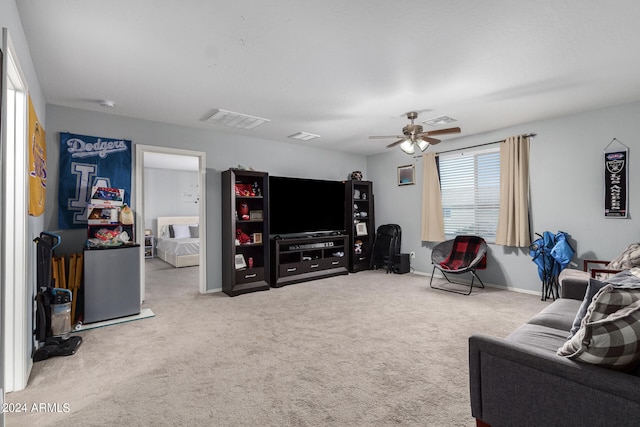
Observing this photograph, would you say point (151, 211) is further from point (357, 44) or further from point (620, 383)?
point (620, 383)

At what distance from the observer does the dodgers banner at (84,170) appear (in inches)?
142

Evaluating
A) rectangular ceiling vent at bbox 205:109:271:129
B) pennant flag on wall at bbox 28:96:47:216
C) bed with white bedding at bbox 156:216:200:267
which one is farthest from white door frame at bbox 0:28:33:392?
bed with white bedding at bbox 156:216:200:267

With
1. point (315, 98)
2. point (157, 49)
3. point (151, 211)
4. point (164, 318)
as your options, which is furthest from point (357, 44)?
point (151, 211)

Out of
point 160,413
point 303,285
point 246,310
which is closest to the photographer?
point 160,413

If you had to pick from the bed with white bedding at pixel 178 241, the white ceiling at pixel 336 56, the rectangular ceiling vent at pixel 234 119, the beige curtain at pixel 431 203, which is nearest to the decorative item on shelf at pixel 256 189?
the rectangular ceiling vent at pixel 234 119

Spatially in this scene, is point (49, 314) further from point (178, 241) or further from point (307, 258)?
point (178, 241)

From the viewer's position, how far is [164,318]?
3.51 meters

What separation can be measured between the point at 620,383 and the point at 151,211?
9585 mm

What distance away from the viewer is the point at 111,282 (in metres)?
3.42

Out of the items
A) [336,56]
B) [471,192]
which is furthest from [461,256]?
[336,56]

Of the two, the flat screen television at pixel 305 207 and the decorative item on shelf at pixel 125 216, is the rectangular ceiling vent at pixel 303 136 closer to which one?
the flat screen television at pixel 305 207

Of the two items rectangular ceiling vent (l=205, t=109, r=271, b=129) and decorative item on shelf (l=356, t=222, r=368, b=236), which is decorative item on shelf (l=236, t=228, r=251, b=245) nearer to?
rectangular ceiling vent (l=205, t=109, r=271, b=129)

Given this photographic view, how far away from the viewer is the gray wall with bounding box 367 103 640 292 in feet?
12.2

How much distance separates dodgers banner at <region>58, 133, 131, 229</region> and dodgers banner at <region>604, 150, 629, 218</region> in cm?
→ 599
